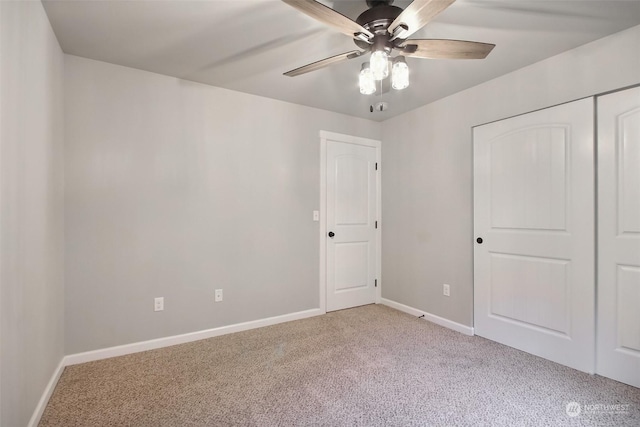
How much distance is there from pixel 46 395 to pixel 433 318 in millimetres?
3154

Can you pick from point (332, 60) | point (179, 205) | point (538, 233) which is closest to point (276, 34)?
point (332, 60)

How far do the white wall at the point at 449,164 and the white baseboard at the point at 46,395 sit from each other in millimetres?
3138

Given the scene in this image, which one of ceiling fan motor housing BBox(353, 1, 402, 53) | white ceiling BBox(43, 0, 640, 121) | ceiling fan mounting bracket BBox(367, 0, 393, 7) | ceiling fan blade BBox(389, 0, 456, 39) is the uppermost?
white ceiling BBox(43, 0, 640, 121)

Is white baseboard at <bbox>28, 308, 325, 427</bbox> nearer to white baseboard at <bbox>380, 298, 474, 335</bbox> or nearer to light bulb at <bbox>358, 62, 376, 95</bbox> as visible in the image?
white baseboard at <bbox>380, 298, 474, 335</bbox>

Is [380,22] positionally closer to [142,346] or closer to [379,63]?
[379,63]

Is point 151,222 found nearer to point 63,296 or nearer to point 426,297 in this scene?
point 63,296

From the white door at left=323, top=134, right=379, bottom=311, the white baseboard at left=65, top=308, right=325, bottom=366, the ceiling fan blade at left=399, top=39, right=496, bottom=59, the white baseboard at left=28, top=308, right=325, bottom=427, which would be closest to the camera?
the ceiling fan blade at left=399, top=39, right=496, bottom=59

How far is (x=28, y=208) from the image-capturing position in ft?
4.97

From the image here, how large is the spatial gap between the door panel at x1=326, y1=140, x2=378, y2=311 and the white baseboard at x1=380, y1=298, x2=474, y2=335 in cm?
26

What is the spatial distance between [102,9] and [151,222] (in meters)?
1.51

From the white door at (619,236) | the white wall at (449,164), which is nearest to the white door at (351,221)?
the white wall at (449,164)

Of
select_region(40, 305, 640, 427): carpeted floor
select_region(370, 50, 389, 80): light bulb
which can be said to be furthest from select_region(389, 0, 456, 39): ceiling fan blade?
select_region(40, 305, 640, 427): carpeted floor

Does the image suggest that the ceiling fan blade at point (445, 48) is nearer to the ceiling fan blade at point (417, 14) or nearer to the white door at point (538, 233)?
the ceiling fan blade at point (417, 14)

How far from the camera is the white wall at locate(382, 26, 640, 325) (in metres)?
2.08
